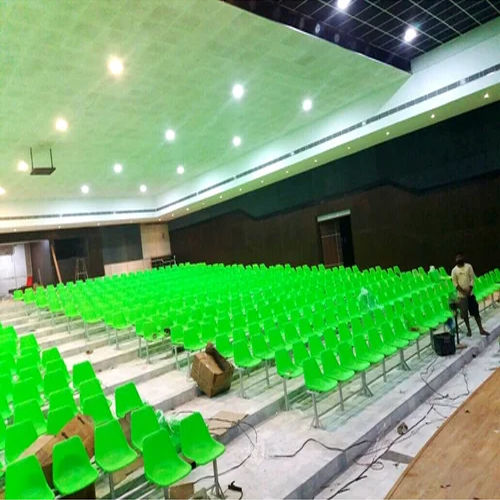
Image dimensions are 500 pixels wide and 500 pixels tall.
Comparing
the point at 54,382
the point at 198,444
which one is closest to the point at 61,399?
the point at 54,382

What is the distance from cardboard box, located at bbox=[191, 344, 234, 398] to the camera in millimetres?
4926

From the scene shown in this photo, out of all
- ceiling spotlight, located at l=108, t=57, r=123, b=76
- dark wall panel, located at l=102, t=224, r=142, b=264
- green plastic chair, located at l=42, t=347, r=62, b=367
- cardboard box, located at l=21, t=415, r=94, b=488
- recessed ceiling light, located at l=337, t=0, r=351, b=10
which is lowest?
cardboard box, located at l=21, t=415, r=94, b=488

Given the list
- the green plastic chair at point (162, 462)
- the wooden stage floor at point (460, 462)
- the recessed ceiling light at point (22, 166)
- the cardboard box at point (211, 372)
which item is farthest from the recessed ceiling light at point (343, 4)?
the recessed ceiling light at point (22, 166)

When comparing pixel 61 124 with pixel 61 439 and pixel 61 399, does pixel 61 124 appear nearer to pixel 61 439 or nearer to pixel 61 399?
pixel 61 399

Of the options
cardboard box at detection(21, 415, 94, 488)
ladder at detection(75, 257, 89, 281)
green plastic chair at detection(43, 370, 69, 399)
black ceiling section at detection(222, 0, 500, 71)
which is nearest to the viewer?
cardboard box at detection(21, 415, 94, 488)

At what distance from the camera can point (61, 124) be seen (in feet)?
29.0

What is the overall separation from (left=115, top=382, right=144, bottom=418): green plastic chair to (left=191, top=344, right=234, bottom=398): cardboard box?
1118mm

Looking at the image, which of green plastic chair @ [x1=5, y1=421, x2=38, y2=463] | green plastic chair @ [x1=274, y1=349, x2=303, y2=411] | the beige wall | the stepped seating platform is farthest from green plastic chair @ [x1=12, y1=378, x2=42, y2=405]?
the beige wall

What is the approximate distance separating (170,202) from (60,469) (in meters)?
16.3

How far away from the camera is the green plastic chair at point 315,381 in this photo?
13.6ft

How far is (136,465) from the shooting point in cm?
341

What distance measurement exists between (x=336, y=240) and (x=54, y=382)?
1073cm

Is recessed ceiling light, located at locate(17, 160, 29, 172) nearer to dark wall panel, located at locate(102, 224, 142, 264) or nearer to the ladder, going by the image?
the ladder

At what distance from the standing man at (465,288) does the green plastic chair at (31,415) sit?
20.2 ft
